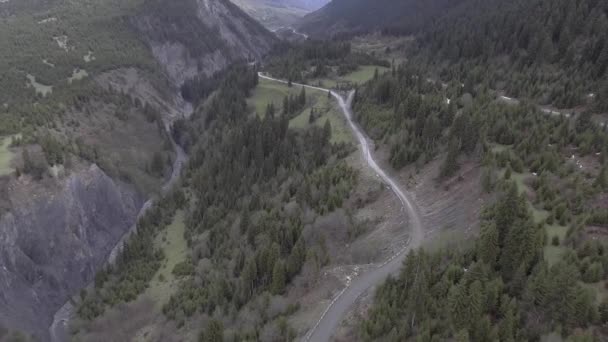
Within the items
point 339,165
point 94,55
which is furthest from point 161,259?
point 94,55

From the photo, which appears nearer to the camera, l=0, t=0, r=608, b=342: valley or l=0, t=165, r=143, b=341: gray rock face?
l=0, t=0, r=608, b=342: valley

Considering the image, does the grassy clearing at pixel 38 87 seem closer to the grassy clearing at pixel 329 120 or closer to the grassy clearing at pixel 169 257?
the grassy clearing at pixel 169 257

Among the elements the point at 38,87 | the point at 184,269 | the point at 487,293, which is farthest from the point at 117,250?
the point at 487,293

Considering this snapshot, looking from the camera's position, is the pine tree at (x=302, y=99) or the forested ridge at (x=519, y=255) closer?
the forested ridge at (x=519, y=255)

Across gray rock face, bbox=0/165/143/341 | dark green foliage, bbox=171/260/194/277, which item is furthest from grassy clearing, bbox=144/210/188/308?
gray rock face, bbox=0/165/143/341

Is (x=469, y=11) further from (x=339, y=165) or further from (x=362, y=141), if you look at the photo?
(x=339, y=165)

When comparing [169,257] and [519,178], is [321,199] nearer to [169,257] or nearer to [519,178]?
[519,178]

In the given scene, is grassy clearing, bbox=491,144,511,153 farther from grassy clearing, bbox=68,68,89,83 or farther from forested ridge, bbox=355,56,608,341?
grassy clearing, bbox=68,68,89,83

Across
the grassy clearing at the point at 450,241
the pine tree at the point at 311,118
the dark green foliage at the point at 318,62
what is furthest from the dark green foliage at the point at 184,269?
the dark green foliage at the point at 318,62
